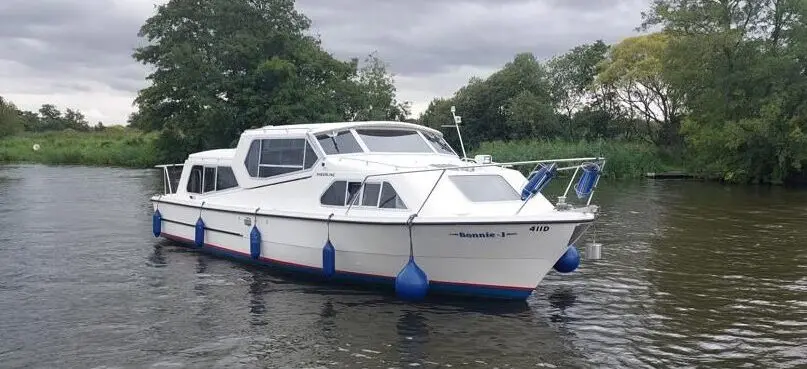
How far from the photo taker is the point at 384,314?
11562 millimetres

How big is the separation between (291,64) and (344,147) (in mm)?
36036

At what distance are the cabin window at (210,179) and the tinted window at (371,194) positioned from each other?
14.4 ft

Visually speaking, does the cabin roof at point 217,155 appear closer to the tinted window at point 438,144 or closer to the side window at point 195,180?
the side window at point 195,180

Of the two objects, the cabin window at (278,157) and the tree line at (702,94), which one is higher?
the tree line at (702,94)

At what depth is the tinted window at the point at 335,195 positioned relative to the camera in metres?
13.3

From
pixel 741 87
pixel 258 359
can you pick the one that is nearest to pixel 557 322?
pixel 258 359

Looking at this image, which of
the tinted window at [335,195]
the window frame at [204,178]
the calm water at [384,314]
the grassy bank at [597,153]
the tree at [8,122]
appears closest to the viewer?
the calm water at [384,314]

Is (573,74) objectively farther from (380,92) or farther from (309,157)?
(309,157)

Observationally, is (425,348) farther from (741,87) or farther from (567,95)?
(567,95)

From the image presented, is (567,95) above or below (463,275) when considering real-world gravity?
above

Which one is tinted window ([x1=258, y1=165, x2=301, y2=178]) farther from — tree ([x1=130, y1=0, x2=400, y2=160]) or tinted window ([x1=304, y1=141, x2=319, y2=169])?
tree ([x1=130, y1=0, x2=400, y2=160])

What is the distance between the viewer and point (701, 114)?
45.7m

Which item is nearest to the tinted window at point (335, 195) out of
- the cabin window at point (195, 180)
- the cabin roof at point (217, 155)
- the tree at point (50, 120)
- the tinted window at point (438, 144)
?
the tinted window at point (438, 144)

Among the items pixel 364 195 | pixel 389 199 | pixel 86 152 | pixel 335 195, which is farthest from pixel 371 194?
pixel 86 152
